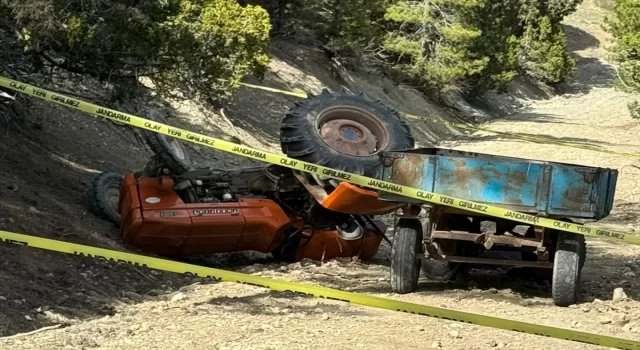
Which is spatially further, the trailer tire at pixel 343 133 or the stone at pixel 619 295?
the trailer tire at pixel 343 133

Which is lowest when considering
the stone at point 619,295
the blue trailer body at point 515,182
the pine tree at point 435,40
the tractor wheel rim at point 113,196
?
the stone at point 619,295

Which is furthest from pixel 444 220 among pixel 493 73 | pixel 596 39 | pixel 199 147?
pixel 596 39

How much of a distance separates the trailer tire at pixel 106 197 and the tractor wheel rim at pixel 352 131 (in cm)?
232

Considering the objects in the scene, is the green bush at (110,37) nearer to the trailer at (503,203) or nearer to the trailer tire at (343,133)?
the trailer tire at (343,133)

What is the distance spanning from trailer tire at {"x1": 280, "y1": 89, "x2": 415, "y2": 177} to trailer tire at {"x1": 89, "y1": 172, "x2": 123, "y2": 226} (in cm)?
201

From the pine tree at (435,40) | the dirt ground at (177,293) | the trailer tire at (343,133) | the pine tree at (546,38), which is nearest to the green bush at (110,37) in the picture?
the dirt ground at (177,293)

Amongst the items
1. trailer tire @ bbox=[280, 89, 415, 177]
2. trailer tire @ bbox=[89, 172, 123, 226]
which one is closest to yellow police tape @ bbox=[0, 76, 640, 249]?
trailer tire @ bbox=[280, 89, 415, 177]

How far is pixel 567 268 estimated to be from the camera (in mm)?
7633

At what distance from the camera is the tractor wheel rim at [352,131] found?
9.46 metres

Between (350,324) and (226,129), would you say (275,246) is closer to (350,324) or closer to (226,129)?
(350,324)

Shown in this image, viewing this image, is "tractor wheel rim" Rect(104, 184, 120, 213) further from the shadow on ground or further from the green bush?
the shadow on ground

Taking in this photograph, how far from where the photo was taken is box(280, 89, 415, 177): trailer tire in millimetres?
8992

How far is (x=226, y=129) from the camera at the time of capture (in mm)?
19953

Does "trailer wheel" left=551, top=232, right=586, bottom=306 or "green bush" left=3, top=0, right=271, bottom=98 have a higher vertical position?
"green bush" left=3, top=0, right=271, bottom=98
